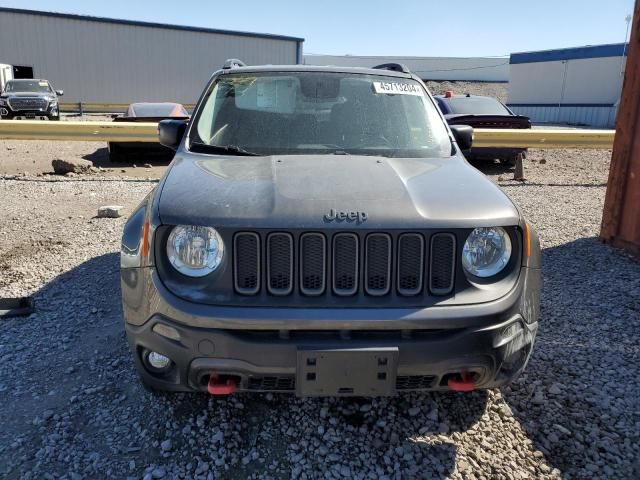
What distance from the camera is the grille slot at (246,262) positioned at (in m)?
2.33

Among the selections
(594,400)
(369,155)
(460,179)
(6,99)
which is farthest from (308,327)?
(6,99)

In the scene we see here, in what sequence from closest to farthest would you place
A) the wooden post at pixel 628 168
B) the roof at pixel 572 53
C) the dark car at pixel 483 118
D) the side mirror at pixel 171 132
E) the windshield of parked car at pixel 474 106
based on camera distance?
the side mirror at pixel 171 132 → the wooden post at pixel 628 168 → the dark car at pixel 483 118 → the windshield of parked car at pixel 474 106 → the roof at pixel 572 53

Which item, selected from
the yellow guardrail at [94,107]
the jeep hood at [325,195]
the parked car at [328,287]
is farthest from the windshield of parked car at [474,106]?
the yellow guardrail at [94,107]

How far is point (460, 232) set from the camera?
2385 millimetres

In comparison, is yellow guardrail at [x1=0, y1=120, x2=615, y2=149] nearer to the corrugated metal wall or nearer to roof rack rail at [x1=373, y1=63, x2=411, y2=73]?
roof rack rail at [x1=373, y1=63, x2=411, y2=73]

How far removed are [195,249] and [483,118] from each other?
30.6 feet

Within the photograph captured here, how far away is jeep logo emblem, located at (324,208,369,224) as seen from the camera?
7.65ft

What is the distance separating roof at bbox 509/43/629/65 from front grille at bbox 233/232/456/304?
35.6 m

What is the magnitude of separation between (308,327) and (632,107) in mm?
5253

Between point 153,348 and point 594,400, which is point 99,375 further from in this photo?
point 594,400

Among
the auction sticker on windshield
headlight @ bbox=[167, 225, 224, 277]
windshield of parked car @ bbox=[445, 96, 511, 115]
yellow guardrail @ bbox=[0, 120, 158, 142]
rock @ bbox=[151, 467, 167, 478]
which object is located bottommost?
rock @ bbox=[151, 467, 167, 478]

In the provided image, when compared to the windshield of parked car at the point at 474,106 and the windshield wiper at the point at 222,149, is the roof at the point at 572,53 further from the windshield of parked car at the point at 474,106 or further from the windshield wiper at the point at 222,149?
the windshield wiper at the point at 222,149

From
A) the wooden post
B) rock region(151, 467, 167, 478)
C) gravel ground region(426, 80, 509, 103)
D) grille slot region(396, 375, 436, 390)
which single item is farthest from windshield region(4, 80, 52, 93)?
gravel ground region(426, 80, 509, 103)

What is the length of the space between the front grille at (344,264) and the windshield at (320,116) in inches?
43.4
